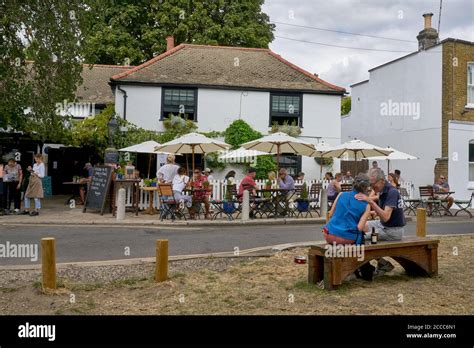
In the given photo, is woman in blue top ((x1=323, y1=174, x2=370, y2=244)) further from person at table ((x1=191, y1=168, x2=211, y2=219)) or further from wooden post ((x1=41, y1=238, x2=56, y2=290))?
person at table ((x1=191, y1=168, x2=211, y2=219))

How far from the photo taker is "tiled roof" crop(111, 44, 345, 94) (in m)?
22.9

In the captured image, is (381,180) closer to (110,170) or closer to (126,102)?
(110,170)

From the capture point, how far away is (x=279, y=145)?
16.3 metres

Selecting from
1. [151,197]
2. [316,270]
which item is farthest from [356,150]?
[316,270]

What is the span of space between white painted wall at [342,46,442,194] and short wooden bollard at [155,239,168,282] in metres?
18.1

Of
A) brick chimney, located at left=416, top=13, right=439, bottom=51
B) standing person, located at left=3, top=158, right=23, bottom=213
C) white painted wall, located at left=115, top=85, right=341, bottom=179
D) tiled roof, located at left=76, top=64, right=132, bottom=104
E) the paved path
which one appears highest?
brick chimney, located at left=416, top=13, right=439, bottom=51

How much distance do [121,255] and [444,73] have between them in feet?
58.8

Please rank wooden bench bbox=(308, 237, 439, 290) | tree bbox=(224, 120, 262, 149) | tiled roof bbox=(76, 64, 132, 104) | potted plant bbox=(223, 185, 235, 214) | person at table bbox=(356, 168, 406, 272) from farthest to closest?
tiled roof bbox=(76, 64, 132, 104), tree bbox=(224, 120, 262, 149), potted plant bbox=(223, 185, 235, 214), person at table bbox=(356, 168, 406, 272), wooden bench bbox=(308, 237, 439, 290)

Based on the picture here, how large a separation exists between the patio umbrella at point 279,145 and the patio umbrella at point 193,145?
102 cm

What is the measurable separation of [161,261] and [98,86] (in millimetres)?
23947

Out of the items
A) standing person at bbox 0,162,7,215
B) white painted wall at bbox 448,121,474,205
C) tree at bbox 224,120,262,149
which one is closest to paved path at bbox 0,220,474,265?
standing person at bbox 0,162,7,215

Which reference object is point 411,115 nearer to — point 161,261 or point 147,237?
point 147,237

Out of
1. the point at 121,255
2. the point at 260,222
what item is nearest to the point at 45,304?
the point at 121,255

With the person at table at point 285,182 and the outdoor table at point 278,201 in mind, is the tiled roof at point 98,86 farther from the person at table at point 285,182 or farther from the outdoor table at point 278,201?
the outdoor table at point 278,201
